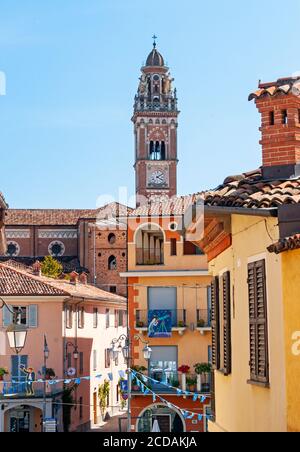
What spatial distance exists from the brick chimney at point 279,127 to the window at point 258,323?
1.61 metres

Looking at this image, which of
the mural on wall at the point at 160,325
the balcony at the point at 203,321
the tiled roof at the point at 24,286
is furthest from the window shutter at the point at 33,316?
the balcony at the point at 203,321

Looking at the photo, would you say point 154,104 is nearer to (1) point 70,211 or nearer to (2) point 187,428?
(1) point 70,211

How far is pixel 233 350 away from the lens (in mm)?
10297

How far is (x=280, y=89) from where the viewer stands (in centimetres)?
1029

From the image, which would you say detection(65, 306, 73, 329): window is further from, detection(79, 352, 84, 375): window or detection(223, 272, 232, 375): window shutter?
detection(223, 272, 232, 375): window shutter

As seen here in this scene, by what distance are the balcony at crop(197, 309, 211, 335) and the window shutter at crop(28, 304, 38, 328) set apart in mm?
9849

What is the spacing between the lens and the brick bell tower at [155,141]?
99.2 meters

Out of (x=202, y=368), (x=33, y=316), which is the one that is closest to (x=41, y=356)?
(x=33, y=316)

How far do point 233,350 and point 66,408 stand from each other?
104 ft

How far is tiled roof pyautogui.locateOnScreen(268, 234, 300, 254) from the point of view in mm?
7082

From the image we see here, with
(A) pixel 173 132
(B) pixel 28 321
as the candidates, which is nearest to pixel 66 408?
(B) pixel 28 321

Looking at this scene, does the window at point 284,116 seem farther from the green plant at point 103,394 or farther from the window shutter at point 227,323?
the green plant at point 103,394

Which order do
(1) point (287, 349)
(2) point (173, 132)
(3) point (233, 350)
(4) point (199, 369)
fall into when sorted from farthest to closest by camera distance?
1. (2) point (173, 132)
2. (4) point (199, 369)
3. (3) point (233, 350)
4. (1) point (287, 349)

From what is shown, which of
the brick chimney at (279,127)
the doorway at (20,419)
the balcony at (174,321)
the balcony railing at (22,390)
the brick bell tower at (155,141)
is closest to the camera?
the brick chimney at (279,127)
